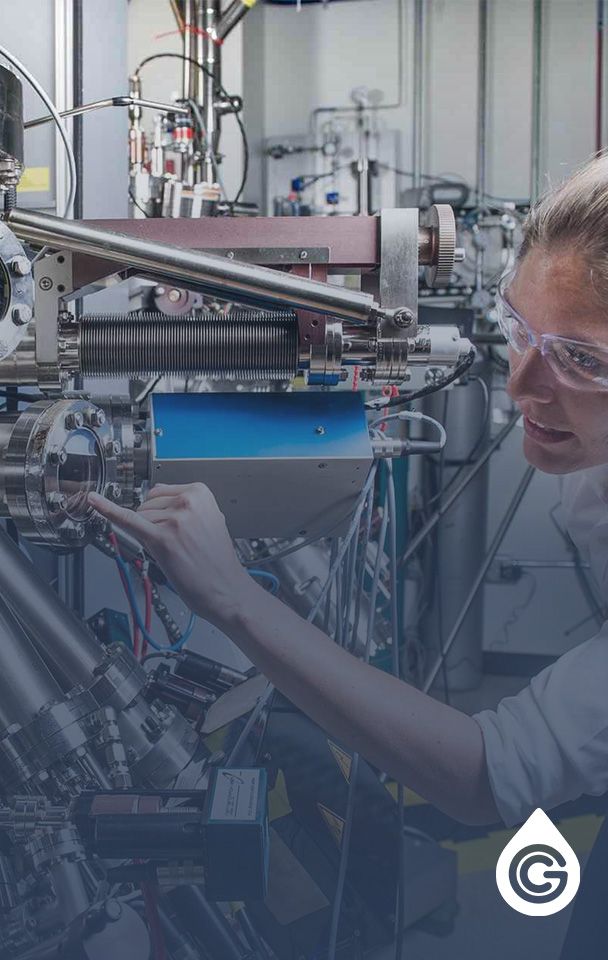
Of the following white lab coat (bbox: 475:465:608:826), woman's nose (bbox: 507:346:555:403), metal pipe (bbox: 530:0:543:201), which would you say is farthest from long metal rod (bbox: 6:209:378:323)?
metal pipe (bbox: 530:0:543:201)

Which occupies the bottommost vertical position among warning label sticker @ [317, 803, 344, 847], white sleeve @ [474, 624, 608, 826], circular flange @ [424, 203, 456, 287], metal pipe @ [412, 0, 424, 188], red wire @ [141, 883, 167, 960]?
red wire @ [141, 883, 167, 960]

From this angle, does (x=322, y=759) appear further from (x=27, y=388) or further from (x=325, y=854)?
(x=27, y=388)

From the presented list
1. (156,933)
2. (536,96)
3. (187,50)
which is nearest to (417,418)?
(156,933)

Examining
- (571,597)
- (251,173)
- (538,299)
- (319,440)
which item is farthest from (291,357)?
(251,173)

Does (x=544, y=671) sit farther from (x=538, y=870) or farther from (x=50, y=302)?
(x=50, y=302)

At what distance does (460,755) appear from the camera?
29.6 inches

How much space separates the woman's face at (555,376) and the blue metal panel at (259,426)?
150 mm

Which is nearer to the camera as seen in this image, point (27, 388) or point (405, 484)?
point (27, 388)

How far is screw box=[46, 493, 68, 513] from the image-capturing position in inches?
29.6

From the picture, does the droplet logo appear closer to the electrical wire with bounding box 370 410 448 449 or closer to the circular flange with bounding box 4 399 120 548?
the electrical wire with bounding box 370 410 448 449

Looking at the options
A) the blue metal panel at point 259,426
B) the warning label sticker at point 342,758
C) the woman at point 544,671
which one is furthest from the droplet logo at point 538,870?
the blue metal panel at point 259,426

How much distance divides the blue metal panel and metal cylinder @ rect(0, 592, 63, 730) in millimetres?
210

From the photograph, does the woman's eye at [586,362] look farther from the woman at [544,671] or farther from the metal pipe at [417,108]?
the metal pipe at [417,108]

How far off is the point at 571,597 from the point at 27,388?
0.85 m
